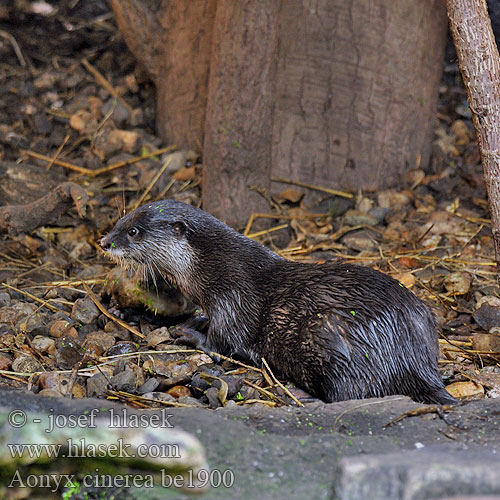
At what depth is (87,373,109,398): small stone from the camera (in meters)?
2.93

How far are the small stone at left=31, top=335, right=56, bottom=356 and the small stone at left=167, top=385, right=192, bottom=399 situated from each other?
655 mm

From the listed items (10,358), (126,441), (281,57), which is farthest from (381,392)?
(281,57)

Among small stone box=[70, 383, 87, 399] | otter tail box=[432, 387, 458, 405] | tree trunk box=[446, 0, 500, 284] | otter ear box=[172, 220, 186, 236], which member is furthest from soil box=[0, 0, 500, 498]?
tree trunk box=[446, 0, 500, 284]

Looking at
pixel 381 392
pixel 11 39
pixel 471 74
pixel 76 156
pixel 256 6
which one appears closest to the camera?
pixel 381 392

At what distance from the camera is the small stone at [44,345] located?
3334 mm

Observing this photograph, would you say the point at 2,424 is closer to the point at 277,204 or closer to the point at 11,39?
the point at 277,204

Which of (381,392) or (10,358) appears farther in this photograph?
(10,358)

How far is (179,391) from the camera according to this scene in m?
3.02

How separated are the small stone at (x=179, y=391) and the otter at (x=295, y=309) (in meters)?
0.40

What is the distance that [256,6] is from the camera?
4.22 metres

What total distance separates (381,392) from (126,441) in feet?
3.90

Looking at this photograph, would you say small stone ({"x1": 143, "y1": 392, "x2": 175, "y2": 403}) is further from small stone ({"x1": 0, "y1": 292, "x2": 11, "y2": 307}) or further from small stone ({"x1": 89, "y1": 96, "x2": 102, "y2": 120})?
small stone ({"x1": 89, "y1": 96, "x2": 102, "y2": 120})

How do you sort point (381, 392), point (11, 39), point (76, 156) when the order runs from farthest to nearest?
1. point (11, 39)
2. point (76, 156)
3. point (381, 392)

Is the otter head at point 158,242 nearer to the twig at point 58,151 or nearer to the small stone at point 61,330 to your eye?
the small stone at point 61,330
